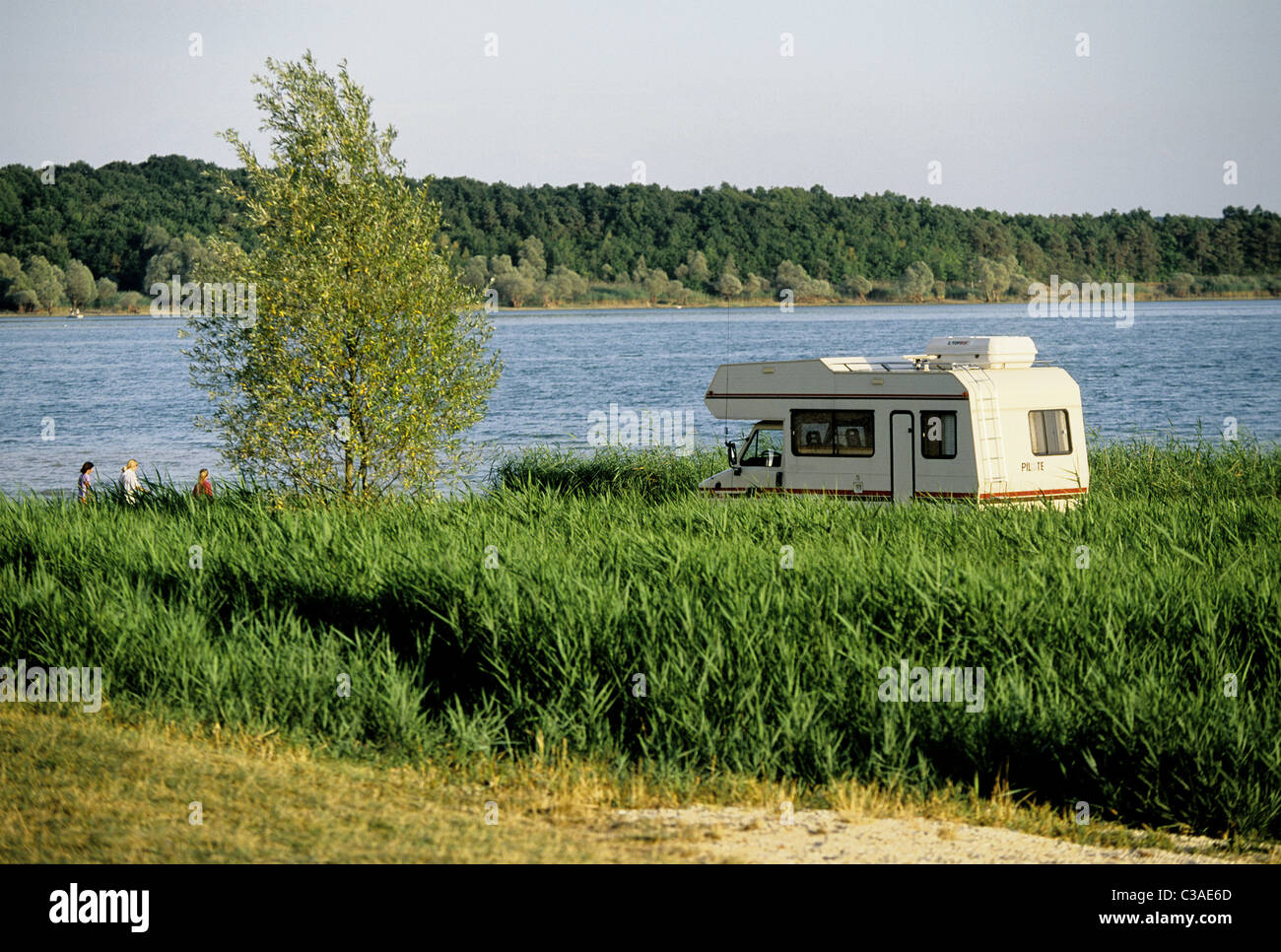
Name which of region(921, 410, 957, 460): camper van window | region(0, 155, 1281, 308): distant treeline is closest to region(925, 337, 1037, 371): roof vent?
region(921, 410, 957, 460): camper van window

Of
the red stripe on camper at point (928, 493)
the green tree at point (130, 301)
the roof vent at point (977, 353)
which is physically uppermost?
the green tree at point (130, 301)

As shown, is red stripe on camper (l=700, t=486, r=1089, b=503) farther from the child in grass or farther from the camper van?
the child in grass

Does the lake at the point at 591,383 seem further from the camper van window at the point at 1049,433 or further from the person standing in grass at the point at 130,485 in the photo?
the camper van window at the point at 1049,433

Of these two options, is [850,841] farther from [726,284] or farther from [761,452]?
[726,284]

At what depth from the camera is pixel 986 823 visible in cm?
882

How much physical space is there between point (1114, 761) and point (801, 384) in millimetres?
10616

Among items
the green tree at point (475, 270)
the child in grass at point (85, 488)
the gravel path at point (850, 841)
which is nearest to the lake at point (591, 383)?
the child in grass at point (85, 488)

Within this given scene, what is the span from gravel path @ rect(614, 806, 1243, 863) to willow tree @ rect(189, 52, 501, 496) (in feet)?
38.0

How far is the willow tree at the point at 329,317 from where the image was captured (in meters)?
18.8

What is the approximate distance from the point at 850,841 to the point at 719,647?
251 centimetres

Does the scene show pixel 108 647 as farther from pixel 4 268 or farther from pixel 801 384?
pixel 4 268

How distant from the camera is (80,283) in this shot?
119312 millimetres

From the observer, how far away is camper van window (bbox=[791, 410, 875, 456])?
19.0m

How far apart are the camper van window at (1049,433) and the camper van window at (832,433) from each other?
7.84 ft
